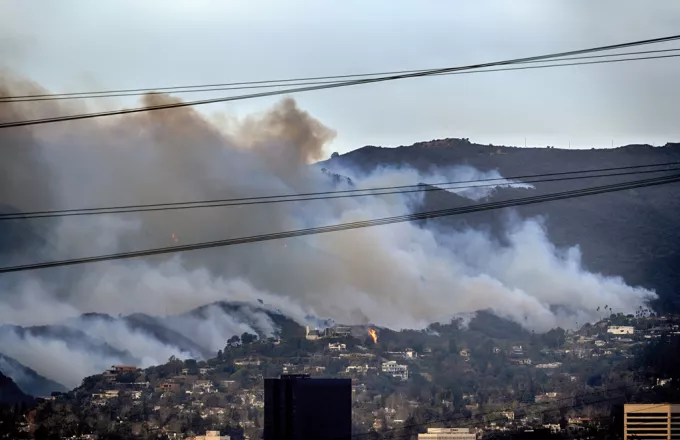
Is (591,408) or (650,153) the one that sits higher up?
(650,153)

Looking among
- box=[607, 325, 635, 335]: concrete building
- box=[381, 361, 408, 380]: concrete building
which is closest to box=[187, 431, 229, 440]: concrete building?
box=[381, 361, 408, 380]: concrete building

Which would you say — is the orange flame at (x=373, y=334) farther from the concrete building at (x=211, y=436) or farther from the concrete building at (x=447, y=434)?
the concrete building at (x=211, y=436)

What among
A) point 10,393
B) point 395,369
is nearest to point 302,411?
point 10,393

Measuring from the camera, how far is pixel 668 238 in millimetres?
141500

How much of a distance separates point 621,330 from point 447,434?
32440 mm

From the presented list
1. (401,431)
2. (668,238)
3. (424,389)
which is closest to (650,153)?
(668,238)

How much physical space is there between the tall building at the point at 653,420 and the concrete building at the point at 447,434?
15.1m

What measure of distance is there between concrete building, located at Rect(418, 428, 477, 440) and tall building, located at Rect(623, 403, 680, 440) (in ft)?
49.5

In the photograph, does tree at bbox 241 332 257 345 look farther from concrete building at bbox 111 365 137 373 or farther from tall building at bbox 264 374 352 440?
tall building at bbox 264 374 352 440

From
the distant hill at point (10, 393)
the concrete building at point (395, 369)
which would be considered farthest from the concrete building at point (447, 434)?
the distant hill at point (10, 393)

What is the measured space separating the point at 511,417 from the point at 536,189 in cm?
4477

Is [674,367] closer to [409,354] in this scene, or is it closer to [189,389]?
[409,354]

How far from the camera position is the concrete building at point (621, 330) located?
13275cm

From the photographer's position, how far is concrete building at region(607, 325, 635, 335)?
133m
